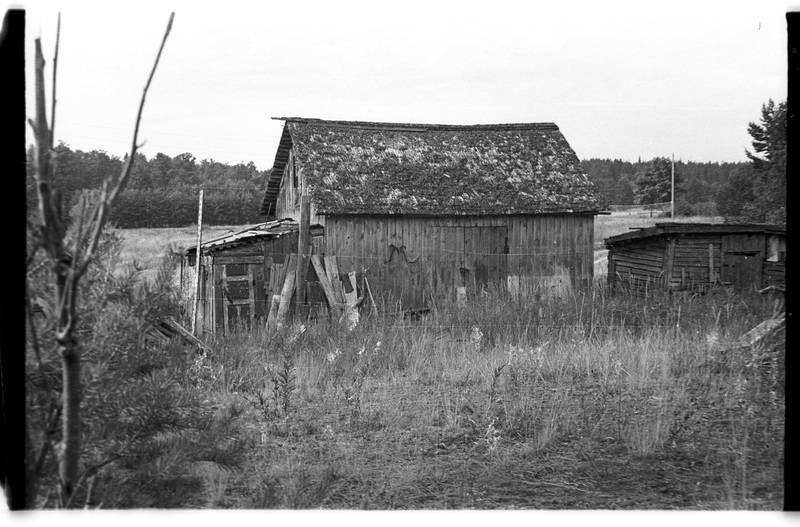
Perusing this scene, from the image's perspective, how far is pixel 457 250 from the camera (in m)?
11.7

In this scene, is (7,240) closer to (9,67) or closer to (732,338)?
(9,67)

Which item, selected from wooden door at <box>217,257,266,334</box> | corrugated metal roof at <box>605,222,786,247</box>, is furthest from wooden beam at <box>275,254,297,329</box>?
corrugated metal roof at <box>605,222,786,247</box>

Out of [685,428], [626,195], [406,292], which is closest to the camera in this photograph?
[685,428]

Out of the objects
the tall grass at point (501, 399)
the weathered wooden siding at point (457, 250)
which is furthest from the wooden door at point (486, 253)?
the tall grass at point (501, 399)

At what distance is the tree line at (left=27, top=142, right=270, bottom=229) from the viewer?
12.3 feet

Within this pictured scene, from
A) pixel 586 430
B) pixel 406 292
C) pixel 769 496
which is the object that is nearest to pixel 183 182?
pixel 586 430

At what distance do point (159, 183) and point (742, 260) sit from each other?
18.4 ft

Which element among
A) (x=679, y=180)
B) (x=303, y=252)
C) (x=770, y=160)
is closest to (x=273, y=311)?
(x=303, y=252)

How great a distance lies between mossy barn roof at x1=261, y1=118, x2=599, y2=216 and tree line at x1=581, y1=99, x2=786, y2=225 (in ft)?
9.54

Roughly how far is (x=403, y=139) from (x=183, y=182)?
6.27 m

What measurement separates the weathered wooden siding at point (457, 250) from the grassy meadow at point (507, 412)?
3.98m

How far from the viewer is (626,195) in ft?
30.9

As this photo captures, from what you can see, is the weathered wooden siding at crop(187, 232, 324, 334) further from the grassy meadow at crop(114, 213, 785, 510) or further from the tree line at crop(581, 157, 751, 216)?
the tree line at crop(581, 157, 751, 216)

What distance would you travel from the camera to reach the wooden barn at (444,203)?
10977mm
